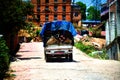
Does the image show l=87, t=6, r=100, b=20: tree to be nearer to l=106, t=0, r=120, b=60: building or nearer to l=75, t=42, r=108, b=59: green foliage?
l=75, t=42, r=108, b=59: green foliage

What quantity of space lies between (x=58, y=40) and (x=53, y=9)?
7889 centimetres

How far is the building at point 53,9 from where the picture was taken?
11304cm

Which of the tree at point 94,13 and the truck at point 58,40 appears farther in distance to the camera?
the tree at point 94,13

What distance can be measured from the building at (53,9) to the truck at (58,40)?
245 feet

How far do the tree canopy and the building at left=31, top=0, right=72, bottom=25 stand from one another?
77714 mm

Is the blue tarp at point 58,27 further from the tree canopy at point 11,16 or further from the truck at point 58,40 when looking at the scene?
the tree canopy at point 11,16

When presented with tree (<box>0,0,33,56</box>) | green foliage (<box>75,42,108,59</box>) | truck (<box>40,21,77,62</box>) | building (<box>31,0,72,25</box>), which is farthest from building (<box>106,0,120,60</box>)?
building (<box>31,0,72,25</box>)

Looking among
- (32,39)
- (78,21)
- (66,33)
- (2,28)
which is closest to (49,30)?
(66,33)

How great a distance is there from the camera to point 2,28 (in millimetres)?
33906

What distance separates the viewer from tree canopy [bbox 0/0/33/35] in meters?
33.3

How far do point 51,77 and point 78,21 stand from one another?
101965 mm

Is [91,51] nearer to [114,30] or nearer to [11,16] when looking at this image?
[114,30]

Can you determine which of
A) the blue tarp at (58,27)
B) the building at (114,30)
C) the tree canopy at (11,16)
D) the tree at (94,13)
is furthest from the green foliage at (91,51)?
the tree at (94,13)

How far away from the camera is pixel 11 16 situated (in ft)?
110
